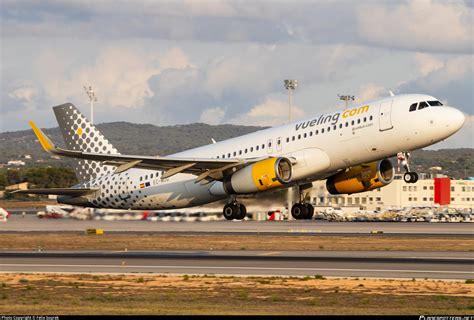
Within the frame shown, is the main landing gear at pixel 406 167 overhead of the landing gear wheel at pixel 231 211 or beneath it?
overhead

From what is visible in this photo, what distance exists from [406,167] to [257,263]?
1238 centimetres

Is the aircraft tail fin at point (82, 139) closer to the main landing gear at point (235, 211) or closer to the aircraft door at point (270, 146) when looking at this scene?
the main landing gear at point (235, 211)

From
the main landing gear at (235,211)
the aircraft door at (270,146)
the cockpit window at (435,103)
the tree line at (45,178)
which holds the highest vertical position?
the tree line at (45,178)

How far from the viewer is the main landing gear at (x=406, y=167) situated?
4887 cm

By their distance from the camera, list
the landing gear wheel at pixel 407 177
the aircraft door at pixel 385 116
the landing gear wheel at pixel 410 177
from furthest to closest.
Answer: the aircraft door at pixel 385 116 < the landing gear wheel at pixel 407 177 < the landing gear wheel at pixel 410 177

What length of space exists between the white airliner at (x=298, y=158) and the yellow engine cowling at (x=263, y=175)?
5 centimetres

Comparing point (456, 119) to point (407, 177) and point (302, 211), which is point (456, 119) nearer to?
point (407, 177)

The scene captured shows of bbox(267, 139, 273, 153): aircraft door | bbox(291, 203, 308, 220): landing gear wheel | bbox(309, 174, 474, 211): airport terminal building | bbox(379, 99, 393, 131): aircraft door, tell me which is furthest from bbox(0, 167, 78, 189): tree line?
bbox(379, 99, 393, 131): aircraft door

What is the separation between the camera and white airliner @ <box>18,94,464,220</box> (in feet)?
163

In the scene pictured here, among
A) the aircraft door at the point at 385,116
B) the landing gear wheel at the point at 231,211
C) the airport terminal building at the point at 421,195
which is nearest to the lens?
the aircraft door at the point at 385,116

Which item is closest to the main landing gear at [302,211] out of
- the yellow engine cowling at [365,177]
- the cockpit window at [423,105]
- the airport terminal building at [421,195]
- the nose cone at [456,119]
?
the yellow engine cowling at [365,177]

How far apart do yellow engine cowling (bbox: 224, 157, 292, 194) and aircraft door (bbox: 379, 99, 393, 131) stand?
18.7 feet

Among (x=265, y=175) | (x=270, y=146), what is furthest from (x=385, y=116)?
(x=270, y=146)

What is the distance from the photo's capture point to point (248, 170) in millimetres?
53094
